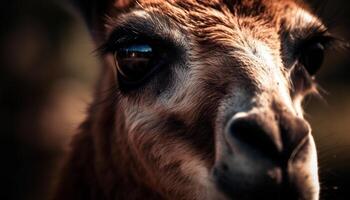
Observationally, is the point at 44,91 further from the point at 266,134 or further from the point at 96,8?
the point at 266,134

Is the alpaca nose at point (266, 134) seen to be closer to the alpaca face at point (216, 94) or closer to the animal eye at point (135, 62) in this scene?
the alpaca face at point (216, 94)

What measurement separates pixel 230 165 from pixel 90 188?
231cm

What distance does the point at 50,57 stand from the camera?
64.0 ft

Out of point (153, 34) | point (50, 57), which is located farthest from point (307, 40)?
point (50, 57)

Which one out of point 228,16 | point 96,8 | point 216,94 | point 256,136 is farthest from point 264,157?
point 96,8

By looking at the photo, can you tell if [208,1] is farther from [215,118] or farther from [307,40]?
[215,118]

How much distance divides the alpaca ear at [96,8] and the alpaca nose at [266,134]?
2121 millimetres

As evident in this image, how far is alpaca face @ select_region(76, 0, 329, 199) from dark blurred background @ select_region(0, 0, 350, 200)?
7.25 m

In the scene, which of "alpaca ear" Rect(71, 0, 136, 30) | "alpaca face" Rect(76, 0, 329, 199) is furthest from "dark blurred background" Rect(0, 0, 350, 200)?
"alpaca face" Rect(76, 0, 329, 199)

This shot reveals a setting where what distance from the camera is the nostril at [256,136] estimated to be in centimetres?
365

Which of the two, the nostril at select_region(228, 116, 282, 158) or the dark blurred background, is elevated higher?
the dark blurred background

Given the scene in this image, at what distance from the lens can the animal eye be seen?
4727mm

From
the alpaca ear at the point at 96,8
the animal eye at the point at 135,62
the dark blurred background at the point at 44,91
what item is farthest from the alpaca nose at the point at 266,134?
the dark blurred background at the point at 44,91

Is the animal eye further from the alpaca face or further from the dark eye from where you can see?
the dark eye
